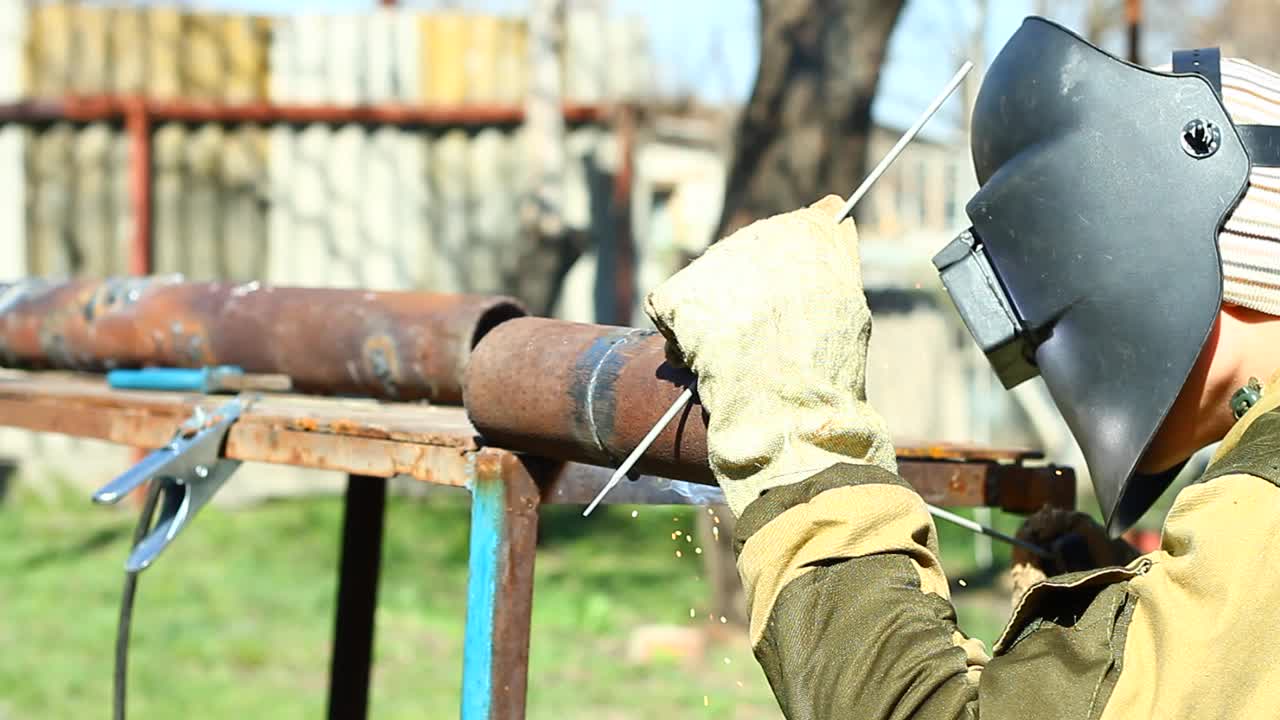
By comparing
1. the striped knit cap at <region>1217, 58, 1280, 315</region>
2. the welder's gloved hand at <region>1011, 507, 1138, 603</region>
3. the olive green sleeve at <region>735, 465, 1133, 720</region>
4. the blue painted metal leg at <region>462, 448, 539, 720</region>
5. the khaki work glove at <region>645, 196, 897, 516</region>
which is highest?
the striped knit cap at <region>1217, 58, 1280, 315</region>

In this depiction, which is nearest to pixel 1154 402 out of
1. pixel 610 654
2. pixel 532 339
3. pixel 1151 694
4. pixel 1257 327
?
pixel 1257 327

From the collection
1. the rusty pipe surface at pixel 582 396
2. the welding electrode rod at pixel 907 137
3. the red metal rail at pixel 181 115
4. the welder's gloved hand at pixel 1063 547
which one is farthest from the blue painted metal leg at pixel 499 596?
the red metal rail at pixel 181 115

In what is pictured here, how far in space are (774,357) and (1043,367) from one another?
32 cm

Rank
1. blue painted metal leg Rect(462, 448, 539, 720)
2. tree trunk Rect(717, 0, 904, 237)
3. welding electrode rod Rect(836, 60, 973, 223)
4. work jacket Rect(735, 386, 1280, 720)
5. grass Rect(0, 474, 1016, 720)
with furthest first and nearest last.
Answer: tree trunk Rect(717, 0, 904, 237)
grass Rect(0, 474, 1016, 720)
blue painted metal leg Rect(462, 448, 539, 720)
welding electrode rod Rect(836, 60, 973, 223)
work jacket Rect(735, 386, 1280, 720)

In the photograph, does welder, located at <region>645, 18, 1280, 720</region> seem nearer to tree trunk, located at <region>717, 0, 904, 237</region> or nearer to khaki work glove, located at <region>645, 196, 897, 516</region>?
khaki work glove, located at <region>645, 196, 897, 516</region>

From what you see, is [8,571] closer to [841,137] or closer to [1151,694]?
[841,137]

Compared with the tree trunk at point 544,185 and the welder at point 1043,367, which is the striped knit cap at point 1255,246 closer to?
the welder at point 1043,367

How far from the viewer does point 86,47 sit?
9.00 metres

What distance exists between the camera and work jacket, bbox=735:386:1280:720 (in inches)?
47.9

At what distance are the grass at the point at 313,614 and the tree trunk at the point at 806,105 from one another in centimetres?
139

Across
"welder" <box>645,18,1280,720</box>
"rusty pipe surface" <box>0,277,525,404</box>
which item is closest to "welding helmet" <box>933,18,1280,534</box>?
"welder" <box>645,18,1280,720</box>

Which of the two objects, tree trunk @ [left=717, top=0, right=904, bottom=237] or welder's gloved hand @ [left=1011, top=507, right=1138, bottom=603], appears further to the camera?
tree trunk @ [left=717, top=0, right=904, bottom=237]

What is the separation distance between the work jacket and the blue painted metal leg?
35 centimetres

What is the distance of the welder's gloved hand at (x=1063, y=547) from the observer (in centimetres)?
220
